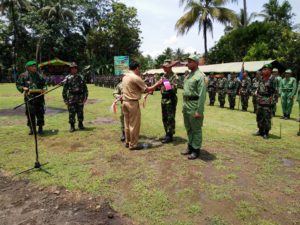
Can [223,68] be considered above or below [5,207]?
above

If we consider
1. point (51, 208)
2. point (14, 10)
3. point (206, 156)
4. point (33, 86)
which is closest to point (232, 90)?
point (206, 156)

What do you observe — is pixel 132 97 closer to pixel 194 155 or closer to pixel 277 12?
pixel 194 155

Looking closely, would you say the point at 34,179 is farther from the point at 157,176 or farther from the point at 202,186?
the point at 202,186

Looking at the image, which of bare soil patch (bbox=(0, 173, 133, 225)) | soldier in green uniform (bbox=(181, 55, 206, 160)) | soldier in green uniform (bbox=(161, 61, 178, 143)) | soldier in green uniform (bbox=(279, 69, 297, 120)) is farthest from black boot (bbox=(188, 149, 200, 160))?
soldier in green uniform (bbox=(279, 69, 297, 120))

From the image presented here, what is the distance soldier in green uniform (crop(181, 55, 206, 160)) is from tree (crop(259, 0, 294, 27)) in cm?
3452

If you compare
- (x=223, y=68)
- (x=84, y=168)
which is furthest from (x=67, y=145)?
(x=223, y=68)

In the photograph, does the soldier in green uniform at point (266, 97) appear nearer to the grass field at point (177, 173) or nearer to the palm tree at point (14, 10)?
the grass field at point (177, 173)

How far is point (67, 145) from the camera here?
22.5 ft

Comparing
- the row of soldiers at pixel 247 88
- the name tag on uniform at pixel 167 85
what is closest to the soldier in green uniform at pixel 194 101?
the name tag on uniform at pixel 167 85

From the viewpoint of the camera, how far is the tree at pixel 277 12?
35219mm

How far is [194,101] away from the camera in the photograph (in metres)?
5.44

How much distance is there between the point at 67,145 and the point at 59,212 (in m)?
3.16

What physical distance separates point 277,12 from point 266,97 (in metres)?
32.9

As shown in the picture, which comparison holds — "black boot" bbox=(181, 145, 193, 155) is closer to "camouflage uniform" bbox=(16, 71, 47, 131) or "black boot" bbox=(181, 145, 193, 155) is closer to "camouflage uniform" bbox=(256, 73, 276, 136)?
"camouflage uniform" bbox=(256, 73, 276, 136)
